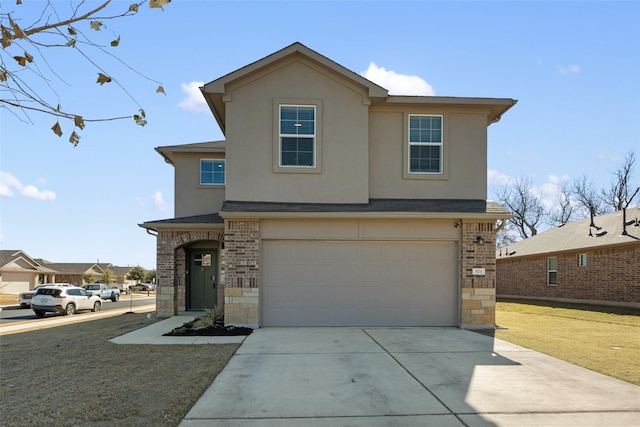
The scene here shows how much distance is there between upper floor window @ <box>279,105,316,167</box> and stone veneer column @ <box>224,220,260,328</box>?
2.07m

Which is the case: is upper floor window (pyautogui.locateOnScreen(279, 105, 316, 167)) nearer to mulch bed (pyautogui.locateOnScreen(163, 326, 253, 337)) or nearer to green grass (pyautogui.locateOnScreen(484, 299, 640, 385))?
mulch bed (pyautogui.locateOnScreen(163, 326, 253, 337))

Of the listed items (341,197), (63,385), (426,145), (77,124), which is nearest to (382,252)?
(341,197)

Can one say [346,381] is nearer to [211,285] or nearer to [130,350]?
[130,350]

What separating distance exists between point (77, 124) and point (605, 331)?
541 inches

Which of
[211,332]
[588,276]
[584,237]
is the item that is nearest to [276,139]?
[211,332]

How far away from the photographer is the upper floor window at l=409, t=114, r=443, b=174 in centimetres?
1320

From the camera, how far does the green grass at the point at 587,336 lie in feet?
27.3

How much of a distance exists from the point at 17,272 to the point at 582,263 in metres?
49.0

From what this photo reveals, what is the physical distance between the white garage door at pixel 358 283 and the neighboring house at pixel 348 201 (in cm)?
3

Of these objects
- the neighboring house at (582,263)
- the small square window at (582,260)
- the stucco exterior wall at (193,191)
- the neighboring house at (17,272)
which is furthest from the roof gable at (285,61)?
the neighboring house at (17,272)

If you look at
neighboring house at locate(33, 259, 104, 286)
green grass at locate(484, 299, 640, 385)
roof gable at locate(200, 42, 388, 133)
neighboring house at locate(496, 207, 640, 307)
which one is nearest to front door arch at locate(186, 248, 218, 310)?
roof gable at locate(200, 42, 388, 133)

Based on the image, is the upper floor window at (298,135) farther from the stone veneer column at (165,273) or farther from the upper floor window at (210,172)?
the stone veneer column at (165,273)

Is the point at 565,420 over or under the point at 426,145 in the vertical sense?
under

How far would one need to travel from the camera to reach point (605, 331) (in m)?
12.5
